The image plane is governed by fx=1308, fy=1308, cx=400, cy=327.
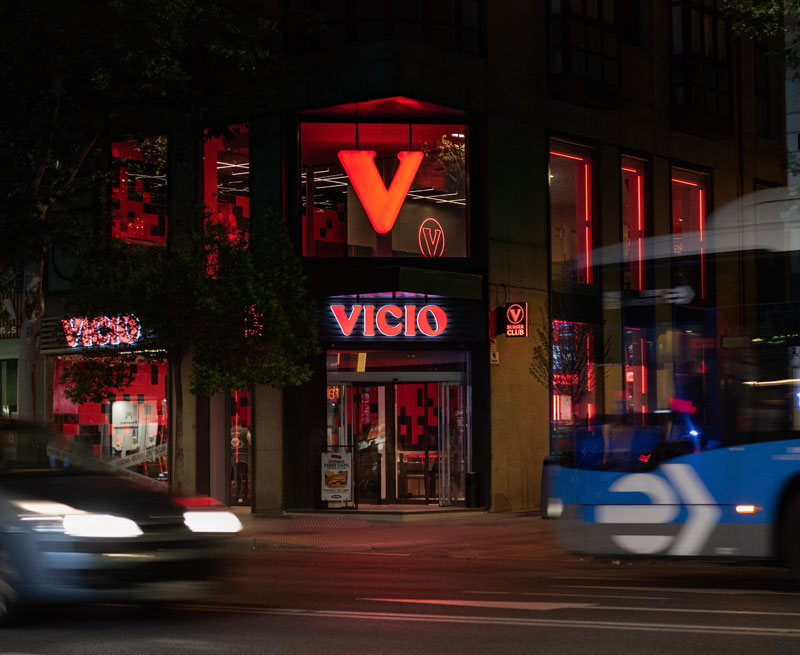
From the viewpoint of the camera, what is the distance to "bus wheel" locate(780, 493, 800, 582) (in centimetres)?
1236

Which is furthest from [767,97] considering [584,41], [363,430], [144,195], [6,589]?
[6,589]

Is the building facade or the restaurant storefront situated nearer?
the building facade

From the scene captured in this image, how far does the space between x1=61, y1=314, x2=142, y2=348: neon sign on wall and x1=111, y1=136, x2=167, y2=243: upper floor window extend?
450cm

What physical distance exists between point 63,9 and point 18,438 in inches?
471

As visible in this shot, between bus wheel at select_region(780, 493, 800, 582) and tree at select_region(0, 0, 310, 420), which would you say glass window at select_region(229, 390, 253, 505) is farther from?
bus wheel at select_region(780, 493, 800, 582)

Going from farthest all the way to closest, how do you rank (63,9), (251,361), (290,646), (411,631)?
1. (251,361)
2. (63,9)
3. (411,631)
4. (290,646)

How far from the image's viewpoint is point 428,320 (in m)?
25.5

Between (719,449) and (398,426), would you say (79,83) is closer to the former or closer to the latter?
(398,426)

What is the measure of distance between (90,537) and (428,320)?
16098 millimetres

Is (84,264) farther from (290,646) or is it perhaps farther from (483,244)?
(290,646)

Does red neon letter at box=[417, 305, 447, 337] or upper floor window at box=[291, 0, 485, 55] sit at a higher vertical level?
upper floor window at box=[291, 0, 485, 55]

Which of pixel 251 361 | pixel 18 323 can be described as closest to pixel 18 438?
pixel 251 361

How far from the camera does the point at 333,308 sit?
997 inches

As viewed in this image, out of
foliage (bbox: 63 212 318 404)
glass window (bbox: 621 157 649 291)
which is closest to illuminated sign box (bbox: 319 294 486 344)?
foliage (bbox: 63 212 318 404)
